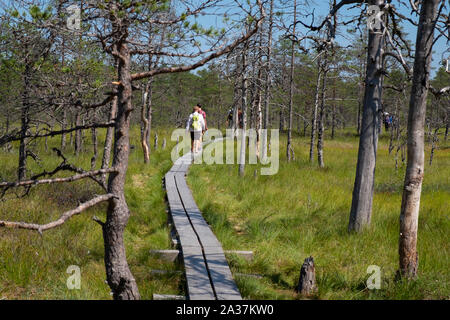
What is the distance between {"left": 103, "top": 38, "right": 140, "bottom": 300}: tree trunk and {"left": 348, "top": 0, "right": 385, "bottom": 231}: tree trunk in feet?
13.9

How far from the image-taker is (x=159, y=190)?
10398 mm

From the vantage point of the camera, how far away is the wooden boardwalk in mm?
4109

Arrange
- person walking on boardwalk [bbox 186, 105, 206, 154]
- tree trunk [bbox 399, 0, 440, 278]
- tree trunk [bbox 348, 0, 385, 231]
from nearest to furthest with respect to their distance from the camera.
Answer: tree trunk [bbox 399, 0, 440, 278]
tree trunk [bbox 348, 0, 385, 231]
person walking on boardwalk [bbox 186, 105, 206, 154]

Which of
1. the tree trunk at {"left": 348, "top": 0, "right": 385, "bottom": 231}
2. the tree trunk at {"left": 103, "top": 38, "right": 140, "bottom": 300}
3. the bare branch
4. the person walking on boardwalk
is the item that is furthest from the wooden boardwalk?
the person walking on boardwalk

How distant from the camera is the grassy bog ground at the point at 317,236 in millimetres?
4406

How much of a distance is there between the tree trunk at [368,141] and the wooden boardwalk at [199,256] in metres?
2.56

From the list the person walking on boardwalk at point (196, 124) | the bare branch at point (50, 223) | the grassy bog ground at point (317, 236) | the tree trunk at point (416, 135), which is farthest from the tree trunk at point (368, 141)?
the person walking on boardwalk at point (196, 124)

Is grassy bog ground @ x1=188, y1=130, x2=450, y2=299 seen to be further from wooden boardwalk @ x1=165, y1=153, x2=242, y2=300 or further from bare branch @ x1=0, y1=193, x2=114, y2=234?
bare branch @ x1=0, y1=193, x2=114, y2=234

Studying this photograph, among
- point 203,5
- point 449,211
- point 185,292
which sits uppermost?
point 203,5

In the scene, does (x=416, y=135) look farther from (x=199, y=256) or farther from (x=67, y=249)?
(x=67, y=249)

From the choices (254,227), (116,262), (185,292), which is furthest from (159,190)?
(116,262)

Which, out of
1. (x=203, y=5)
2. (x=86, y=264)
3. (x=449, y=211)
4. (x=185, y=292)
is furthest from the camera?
(x=449, y=211)
